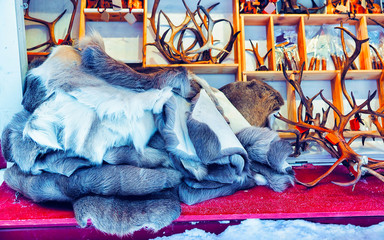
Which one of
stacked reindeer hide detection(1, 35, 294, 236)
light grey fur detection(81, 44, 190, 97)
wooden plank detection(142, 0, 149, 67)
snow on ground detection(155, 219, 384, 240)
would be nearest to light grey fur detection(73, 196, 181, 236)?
stacked reindeer hide detection(1, 35, 294, 236)

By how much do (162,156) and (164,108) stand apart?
5.9 inches

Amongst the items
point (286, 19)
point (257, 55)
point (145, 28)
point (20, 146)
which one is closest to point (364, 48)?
point (286, 19)

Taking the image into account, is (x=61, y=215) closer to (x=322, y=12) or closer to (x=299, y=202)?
(x=299, y=202)

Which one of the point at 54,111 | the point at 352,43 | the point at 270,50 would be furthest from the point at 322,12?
the point at 54,111

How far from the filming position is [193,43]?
2363mm

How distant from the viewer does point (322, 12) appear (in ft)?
7.82

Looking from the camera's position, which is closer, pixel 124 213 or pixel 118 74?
pixel 124 213

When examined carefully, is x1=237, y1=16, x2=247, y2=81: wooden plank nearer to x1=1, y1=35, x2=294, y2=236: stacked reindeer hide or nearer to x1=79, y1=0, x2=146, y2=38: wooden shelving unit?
x1=79, y1=0, x2=146, y2=38: wooden shelving unit

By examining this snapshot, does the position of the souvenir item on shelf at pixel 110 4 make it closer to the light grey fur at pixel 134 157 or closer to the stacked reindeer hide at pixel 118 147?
the stacked reindeer hide at pixel 118 147

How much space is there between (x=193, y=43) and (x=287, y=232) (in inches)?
66.4

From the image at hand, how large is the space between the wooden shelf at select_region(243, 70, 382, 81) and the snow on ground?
52.9 inches

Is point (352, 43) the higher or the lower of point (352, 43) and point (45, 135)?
the higher

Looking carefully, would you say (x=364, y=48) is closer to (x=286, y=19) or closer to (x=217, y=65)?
(x=286, y=19)

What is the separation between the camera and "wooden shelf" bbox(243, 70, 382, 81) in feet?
7.20
